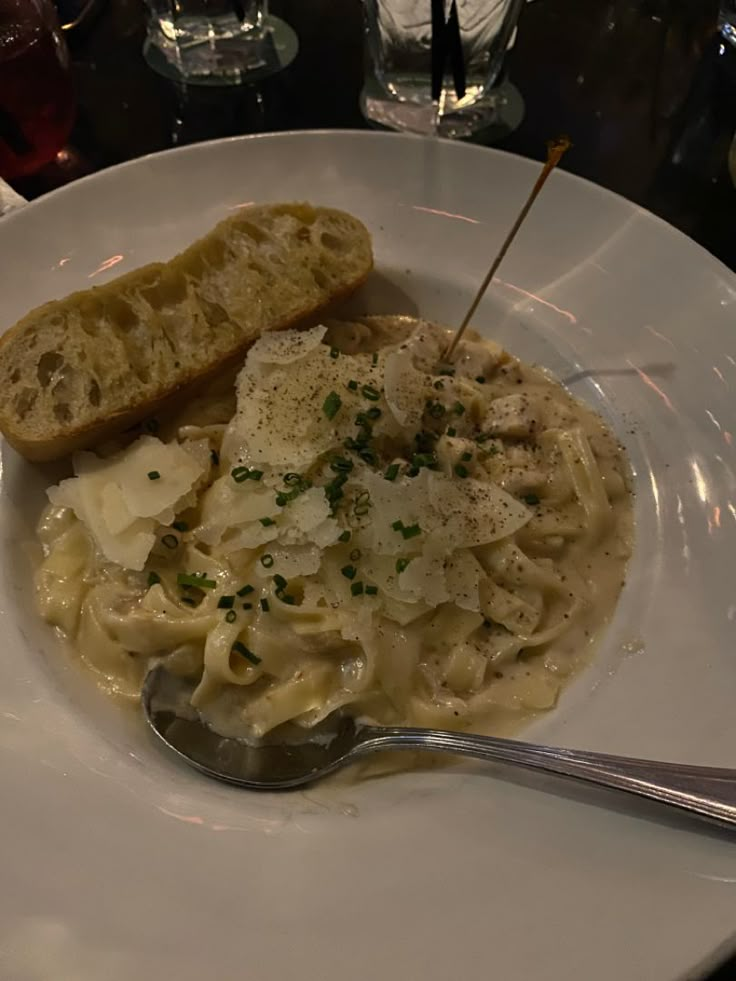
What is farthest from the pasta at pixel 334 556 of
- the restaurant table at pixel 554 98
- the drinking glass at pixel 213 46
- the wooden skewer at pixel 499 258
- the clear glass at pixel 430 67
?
the drinking glass at pixel 213 46

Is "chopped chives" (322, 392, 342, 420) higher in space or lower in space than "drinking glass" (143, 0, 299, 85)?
lower

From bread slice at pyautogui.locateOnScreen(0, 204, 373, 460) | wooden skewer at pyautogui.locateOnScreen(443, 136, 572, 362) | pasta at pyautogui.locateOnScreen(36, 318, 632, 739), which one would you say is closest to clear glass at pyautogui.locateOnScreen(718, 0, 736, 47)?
wooden skewer at pyautogui.locateOnScreen(443, 136, 572, 362)

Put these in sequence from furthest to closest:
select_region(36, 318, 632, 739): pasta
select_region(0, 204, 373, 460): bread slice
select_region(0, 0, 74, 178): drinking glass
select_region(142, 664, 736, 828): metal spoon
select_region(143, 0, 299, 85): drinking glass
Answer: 1. select_region(143, 0, 299, 85): drinking glass
2. select_region(0, 0, 74, 178): drinking glass
3. select_region(0, 204, 373, 460): bread slice
4. select_region(36, 318, 632, 739): pasta
5. select_region(142, 664, 736, 828): metal spoon

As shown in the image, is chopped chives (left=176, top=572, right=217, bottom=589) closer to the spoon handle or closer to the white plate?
the white plate

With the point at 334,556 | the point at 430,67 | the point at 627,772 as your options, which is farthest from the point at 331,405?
the point at 430,67

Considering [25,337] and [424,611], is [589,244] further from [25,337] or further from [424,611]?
[25,337]
